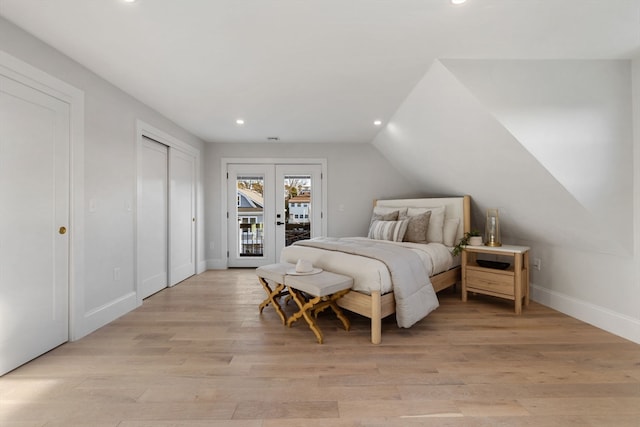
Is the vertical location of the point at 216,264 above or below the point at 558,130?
below

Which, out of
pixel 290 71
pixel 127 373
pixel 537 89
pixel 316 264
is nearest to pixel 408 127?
pixel 537 89

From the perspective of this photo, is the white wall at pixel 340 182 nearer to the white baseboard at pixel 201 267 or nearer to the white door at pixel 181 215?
the white baseboard at pixel 201 267

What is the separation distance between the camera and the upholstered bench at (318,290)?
2178 millimetres

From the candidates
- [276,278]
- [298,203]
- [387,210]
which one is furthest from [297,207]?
[276,278]

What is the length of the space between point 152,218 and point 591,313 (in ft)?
15.8

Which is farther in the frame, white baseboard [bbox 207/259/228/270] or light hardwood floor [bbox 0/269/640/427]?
white baseboard [bbox 207/259/228/270]

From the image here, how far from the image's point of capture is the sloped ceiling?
2164mm

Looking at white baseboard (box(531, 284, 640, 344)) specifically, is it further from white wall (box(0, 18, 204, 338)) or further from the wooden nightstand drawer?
white wall (box(0, 18, 204, 338))

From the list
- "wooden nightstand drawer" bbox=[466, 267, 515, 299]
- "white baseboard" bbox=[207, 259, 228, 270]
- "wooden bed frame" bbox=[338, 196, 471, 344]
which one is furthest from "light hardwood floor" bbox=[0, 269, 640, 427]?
"white baseboard" bbox=[207, 259, 228, 270]

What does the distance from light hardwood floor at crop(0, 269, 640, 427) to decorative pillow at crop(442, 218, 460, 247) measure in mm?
1149

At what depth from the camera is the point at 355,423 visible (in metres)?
1.37

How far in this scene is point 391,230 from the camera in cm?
367

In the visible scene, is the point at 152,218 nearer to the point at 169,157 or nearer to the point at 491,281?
the point at 169,157

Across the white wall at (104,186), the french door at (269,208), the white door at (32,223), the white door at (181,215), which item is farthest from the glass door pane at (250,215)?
the white door at (32,223)
